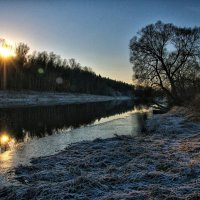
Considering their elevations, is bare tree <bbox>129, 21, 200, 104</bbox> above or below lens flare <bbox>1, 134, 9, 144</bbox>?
above

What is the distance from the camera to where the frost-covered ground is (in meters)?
6.65

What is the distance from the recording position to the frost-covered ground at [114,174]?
262 inches

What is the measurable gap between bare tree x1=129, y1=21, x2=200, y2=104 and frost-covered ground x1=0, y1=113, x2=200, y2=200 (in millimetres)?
18116

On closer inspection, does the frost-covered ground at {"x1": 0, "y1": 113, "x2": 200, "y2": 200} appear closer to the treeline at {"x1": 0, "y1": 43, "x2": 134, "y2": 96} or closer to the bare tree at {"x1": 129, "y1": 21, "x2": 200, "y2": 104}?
the bare tree at {"x1": 129, "y1": 21, "x2": 200, "y2": 104}

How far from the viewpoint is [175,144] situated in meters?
12.2

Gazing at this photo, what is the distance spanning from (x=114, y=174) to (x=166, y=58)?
23011mm

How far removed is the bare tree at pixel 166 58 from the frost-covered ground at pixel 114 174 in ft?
59.4

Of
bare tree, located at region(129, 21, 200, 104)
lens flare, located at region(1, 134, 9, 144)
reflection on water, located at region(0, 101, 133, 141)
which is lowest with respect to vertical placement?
lens flare, located at region(1, 134, 9, 144)

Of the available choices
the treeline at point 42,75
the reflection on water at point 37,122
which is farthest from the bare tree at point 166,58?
the treeline at point 42,75

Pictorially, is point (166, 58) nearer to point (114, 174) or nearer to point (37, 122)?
point (37, 122)

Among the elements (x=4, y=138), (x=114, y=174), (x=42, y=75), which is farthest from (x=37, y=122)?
(x=42, y=75)

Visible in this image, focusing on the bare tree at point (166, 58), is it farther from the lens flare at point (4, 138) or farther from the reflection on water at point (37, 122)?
the lens flare at point (4, 138)

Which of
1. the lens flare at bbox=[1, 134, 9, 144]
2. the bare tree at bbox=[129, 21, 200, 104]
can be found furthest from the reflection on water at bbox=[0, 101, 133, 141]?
the bare tree at bbox=[129, 21, 200, 104]

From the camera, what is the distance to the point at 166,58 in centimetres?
2955
